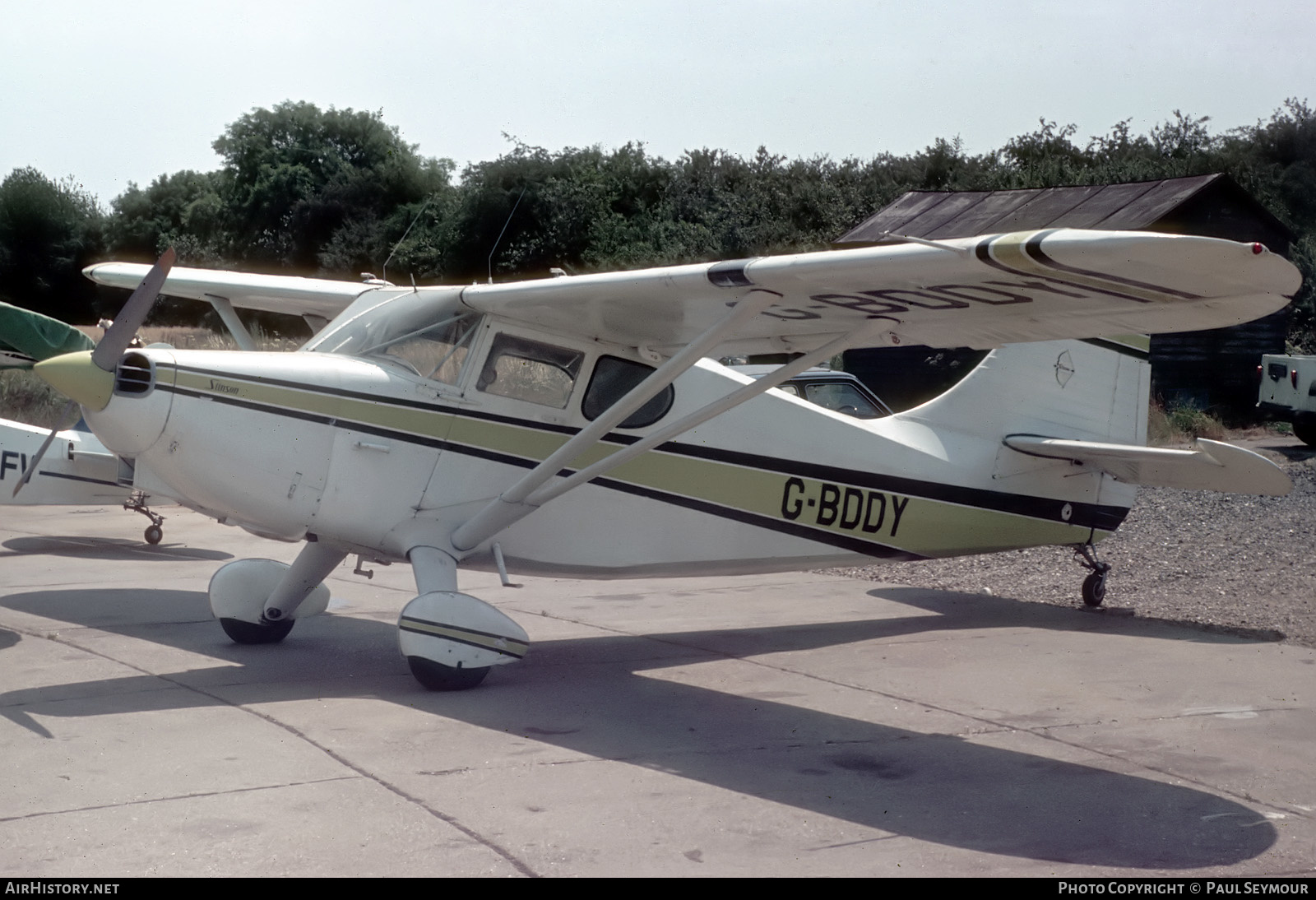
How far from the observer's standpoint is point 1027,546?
30.7 ft

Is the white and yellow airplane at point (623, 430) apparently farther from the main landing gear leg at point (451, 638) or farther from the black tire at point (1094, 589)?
the black tire at point (1094, 589)

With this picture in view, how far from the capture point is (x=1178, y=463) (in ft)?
28.1

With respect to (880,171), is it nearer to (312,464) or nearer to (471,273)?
(471,273)

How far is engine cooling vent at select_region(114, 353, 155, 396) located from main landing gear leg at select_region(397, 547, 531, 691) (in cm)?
178

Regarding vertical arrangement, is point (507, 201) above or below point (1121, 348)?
above

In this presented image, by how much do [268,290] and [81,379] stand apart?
10.8ft

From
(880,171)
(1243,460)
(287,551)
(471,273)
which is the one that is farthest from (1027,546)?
(880,171)

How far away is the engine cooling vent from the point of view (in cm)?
636

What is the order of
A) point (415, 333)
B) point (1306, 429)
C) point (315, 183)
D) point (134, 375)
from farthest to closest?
point (315, 183) → point (1306, 429) → point (415, 333) → point (134, 375)

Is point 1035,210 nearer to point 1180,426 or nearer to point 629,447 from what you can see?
point 1180,426

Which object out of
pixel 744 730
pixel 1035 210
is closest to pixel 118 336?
pixel 744 730

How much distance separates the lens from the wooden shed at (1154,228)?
77.8 feet

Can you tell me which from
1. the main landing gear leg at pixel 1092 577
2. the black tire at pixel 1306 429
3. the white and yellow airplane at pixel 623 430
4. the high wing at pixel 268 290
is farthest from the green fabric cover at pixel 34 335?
the black tire at pixel 1306 429

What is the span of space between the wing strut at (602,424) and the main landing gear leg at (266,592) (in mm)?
1232
